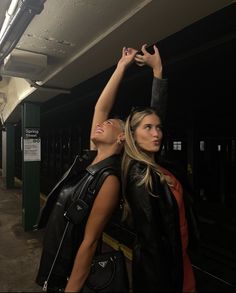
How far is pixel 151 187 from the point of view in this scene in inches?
46.3

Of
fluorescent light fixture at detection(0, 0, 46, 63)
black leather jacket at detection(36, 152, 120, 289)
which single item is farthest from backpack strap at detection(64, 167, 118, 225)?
fluorescent light fixture at detection(0, 0, 46, 63)

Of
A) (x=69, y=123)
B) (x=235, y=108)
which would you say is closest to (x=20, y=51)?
(x=235, y=108)

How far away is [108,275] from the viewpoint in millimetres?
1255

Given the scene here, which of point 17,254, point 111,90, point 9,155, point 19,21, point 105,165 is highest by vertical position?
point 19,21

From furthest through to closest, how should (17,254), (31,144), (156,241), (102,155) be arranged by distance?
1. (31,144)
2. (17,254)
3. (102,155)
4. (156,241)

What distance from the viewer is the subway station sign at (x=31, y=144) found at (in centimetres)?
481

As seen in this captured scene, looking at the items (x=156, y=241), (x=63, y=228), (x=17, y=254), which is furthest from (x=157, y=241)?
(x=17, y=254)

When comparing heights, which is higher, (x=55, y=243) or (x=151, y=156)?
(x=151, y=156)

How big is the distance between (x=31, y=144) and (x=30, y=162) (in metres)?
0.31

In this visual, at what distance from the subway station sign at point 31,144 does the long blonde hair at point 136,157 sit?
377cm

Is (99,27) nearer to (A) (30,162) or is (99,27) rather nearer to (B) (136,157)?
(B) (136,157)

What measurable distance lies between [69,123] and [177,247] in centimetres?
978

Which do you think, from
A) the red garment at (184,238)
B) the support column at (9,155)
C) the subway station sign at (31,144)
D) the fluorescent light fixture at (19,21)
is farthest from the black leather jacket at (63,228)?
the support column at (9,155)

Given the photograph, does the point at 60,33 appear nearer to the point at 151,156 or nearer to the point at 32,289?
the point at 151,156
